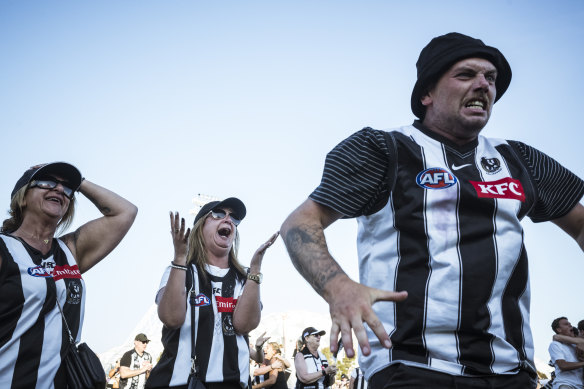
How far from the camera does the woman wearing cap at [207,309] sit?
4.63m

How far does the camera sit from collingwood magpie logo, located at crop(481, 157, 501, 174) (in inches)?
107

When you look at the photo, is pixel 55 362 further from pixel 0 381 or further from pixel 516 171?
pixel 516 171

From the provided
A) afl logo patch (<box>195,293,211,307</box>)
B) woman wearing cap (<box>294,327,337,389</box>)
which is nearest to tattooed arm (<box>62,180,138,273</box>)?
afl logo patch (<box>195,293,211,307</box>)

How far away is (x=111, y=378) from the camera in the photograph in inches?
504

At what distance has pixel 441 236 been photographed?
8.02 ft

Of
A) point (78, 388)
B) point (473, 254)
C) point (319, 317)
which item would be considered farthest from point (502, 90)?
point (319, 317)

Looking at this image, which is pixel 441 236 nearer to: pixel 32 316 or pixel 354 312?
pixel 354 312

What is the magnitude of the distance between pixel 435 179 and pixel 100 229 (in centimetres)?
328

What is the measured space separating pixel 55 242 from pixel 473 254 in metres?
3.39

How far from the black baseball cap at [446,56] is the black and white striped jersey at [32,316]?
292cm

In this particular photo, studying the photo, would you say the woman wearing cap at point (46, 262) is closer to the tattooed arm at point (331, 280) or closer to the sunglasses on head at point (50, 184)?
the sunglasses on head at point (50, 184)

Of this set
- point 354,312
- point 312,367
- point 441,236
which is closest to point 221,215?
point 441,236

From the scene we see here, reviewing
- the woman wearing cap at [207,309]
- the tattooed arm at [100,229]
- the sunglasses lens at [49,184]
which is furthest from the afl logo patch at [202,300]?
the sunglasses lens at [49,184]

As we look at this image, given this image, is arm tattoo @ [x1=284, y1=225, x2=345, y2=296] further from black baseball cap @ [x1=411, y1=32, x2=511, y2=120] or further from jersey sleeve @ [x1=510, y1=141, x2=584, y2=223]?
jersey sleeve @ [x1=510, y1=141, x2=584, y2=223]
